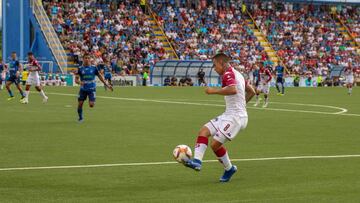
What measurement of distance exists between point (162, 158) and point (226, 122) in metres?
3.49

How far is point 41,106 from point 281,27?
5196 cm

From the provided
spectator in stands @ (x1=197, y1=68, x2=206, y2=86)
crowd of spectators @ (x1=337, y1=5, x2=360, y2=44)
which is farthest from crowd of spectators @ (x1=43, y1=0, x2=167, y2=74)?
crowd of spectators @ (x1=337, y1=5, x2=360, y2=44)

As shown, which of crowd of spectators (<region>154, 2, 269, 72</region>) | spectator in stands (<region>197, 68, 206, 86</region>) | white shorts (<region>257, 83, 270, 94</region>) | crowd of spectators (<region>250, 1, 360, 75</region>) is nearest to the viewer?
white shorts (<region>257, 83, 270, 94</region>)

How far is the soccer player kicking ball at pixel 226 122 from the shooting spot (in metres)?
12.1

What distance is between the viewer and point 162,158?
15.4 metres

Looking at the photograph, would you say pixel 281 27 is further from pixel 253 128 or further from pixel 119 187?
pixel 119 187

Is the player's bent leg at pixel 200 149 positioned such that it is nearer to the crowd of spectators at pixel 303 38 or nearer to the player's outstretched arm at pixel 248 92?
the player's outstretched arm at pixel 248 92

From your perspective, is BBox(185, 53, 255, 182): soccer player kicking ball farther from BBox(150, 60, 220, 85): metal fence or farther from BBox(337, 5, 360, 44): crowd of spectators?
BBox(337, 5, 360, 44): crowd of spectators

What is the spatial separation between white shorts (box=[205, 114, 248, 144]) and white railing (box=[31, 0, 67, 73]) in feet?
177

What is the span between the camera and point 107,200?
1027 centimetres

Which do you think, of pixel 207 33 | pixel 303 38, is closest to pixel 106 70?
pixel 207 33

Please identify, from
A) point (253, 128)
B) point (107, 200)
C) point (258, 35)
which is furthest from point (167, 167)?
point (258, 35)

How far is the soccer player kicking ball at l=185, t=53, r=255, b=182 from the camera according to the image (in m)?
12.1

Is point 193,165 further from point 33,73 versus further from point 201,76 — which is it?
point 201,76
